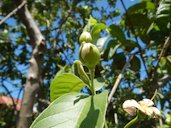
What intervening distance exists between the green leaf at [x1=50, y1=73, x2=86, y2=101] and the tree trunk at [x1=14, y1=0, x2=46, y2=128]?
102 cm

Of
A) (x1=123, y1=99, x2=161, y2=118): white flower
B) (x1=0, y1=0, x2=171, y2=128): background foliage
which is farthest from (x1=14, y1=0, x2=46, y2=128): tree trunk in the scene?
(x1=123, y1=99, x2=161, y2=118): white flower

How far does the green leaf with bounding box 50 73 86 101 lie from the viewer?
869 millimetres

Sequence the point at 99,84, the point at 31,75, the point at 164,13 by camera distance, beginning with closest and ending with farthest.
→ the point at 99,84 < the point at 164,13 < the point at 31,75

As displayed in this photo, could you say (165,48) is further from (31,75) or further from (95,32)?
(31,75)

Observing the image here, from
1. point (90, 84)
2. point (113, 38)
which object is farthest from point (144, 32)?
point (90, 84)

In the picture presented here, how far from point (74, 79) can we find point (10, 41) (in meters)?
3.61

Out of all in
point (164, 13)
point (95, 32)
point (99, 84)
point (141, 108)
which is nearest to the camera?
point (141, 108)

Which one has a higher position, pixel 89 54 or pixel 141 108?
pixel 89 54

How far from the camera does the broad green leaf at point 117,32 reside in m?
1.54

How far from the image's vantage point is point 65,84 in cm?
89

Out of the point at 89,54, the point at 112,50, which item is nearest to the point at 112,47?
the point at 112,50

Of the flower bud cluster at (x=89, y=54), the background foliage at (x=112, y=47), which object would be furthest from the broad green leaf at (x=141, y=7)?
the flower bud cluster at (x=89, y=54)

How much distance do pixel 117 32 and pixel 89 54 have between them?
0.85 metres

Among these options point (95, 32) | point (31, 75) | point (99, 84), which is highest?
point (95, 32)
